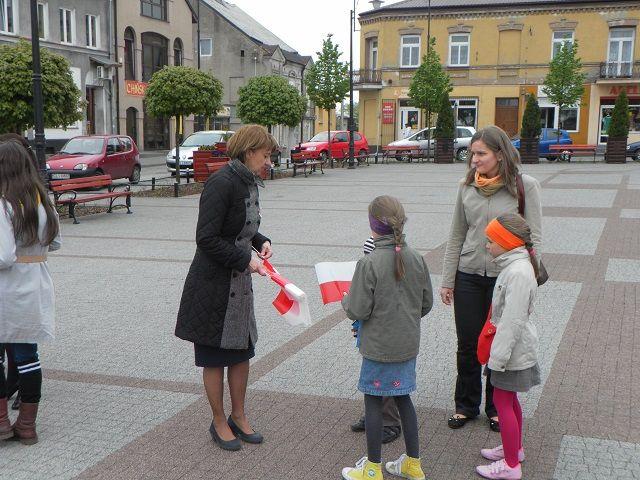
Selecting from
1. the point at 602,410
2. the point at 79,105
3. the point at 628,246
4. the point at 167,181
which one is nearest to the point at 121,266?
the point at 602,410

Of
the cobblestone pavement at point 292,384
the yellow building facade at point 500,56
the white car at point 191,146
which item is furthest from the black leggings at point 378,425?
the yellow building facade at point 500,56

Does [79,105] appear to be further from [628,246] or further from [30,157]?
[30,157]

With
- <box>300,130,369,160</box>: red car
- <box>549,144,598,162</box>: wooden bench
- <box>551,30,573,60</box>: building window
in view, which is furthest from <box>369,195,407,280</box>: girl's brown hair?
<box>551,30,573,60</box>: building window

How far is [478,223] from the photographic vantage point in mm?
4117

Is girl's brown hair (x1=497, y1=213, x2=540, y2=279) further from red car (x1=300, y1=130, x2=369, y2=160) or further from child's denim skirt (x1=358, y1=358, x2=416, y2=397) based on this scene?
red car (x1=300, y1=130, x2=369, y2=160)

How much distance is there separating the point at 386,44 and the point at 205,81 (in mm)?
26504

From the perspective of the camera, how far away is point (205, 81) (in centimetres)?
2041

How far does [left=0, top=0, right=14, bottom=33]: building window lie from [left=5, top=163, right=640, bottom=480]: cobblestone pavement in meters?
23.2

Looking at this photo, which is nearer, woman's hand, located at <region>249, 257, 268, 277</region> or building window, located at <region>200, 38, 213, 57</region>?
woman's hand, located at <region>249, 257, 268, 277</region>

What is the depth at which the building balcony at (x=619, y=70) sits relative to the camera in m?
40.7

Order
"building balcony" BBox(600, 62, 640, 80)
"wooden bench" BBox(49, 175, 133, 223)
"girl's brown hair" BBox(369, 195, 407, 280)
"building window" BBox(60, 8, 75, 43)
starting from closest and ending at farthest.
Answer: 1. "girl's brown hair" BBox(369, 195, 407, 280)
2. "wooden bench" BBox(49, 175, 133, 223)
3. "building window" BBox(60, 8, 75, 43)
4. "building balcony" BBox(600, 62, 640, 80)

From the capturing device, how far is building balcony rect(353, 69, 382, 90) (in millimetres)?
45125

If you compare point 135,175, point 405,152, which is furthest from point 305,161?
point 405,152

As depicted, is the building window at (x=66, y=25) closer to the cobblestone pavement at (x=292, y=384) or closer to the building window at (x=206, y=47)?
the building window at (x=206, y=47)
